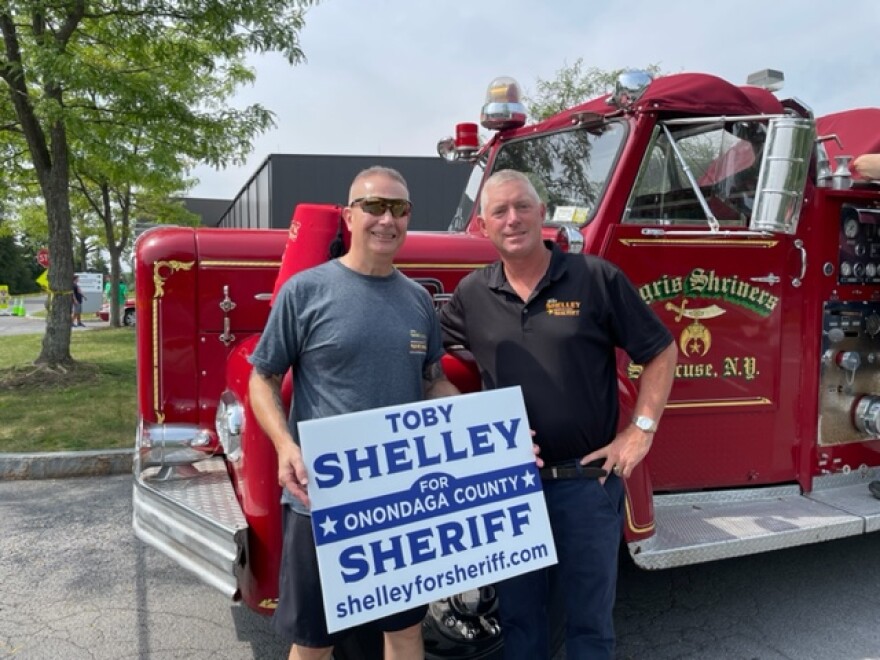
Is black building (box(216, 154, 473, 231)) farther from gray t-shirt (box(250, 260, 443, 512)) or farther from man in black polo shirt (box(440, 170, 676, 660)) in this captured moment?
gray t-shirt (box(250, 260, 443, 512))

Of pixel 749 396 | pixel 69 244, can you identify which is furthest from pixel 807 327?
pixel 69 244

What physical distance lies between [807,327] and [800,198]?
0.95m

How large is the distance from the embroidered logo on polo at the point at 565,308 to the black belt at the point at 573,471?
0.43 meters

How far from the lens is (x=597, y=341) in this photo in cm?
213

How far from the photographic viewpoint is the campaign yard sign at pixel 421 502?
1.86 metres

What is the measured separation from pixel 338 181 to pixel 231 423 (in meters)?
18.8

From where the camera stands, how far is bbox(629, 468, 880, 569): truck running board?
2.69m

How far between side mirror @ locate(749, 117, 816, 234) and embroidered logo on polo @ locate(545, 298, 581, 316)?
3.06 ft

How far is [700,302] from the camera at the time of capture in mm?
3133

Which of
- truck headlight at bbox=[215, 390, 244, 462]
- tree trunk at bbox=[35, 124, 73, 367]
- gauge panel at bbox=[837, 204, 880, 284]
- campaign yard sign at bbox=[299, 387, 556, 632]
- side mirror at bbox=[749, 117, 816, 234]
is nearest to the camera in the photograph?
campaign yard sign at bbox=[299, 387, 556, 632]

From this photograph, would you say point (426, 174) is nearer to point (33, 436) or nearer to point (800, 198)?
point (33, 436)

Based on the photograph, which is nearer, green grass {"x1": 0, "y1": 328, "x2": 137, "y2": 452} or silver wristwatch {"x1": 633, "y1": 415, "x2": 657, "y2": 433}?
silver wristwatch {"x1": 633, "y1": 415, "x2": 657, "y2": 433}

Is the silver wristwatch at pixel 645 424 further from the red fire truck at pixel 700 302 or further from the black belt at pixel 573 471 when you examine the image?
the red fire truck at pixel 700 302

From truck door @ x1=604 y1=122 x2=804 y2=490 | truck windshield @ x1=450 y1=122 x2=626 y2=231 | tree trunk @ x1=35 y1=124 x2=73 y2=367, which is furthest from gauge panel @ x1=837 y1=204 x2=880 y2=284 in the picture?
tree trunk @ x1=35 y1=124 x2=73 y2=367
